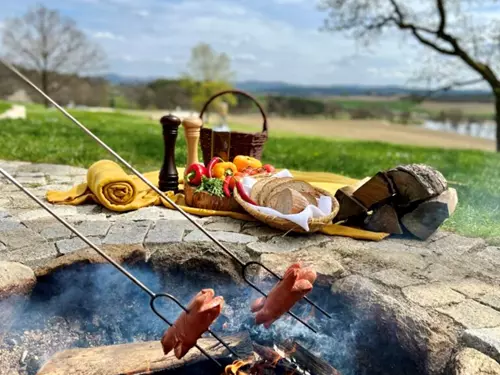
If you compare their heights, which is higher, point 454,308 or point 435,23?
point 435,23

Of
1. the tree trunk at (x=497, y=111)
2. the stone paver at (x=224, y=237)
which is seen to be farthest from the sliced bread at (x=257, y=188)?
the tree trunk at (x=497, y=111)

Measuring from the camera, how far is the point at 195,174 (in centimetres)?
398

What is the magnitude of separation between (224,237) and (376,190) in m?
1.07

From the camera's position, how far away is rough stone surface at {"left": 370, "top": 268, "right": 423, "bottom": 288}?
2.59 meters

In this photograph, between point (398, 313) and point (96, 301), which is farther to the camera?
point (96, 301)

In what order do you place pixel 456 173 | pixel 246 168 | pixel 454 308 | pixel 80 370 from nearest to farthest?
pixel 80 370
pixel 454 308
pixel 246 168
pixel 456 173

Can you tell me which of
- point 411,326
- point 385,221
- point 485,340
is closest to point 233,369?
point 411,326

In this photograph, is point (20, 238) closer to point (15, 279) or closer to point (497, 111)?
point (15, 279)

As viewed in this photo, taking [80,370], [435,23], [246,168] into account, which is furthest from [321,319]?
[435,23]

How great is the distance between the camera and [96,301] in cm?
259

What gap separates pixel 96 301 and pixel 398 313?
1419mm

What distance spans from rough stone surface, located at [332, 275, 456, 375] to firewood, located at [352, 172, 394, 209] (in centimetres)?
117

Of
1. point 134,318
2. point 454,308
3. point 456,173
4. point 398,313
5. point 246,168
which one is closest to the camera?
point 398,313

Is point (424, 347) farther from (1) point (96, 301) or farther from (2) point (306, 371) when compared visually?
(1) point (96, 301)
